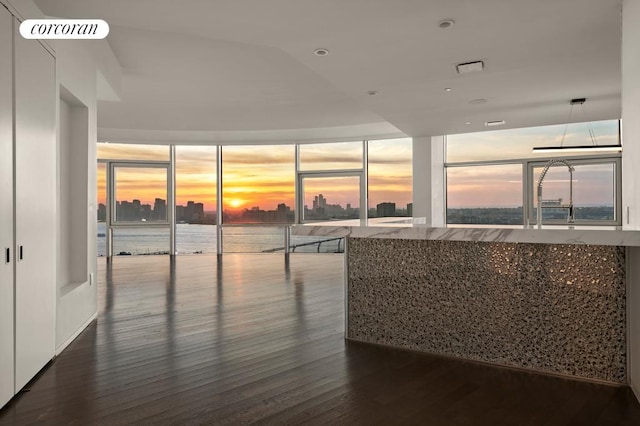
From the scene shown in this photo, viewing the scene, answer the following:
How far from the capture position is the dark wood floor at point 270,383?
243cm

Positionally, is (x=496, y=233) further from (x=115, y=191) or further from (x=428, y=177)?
(x=115, y=191)

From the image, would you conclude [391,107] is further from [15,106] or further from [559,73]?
[15,106]

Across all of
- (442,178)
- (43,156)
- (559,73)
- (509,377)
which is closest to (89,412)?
(43,156)

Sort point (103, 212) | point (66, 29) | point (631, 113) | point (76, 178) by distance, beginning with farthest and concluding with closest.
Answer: point (103, 212), point (76, 178), point (631, 113), point (66, 29)

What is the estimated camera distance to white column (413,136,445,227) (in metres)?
9.58

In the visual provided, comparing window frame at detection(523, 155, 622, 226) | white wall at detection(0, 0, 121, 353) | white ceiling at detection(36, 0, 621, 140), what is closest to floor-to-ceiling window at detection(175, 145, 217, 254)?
white ceiling at detection(36, 0, 621, 140)

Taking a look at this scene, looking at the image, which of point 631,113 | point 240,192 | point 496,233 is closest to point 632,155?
point 631,113

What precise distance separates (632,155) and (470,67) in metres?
2.21

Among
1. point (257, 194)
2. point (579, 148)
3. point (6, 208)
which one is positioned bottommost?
point (6, 208)

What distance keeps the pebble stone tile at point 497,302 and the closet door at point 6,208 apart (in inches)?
95.4

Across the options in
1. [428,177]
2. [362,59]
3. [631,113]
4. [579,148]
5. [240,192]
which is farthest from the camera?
[240,192]

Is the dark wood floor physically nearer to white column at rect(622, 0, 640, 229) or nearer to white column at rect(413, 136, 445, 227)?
white column at rect(622, 0, 640, 229)

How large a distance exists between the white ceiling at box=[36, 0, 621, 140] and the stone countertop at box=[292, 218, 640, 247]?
1.70 meters

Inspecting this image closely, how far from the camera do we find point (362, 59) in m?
4.58
